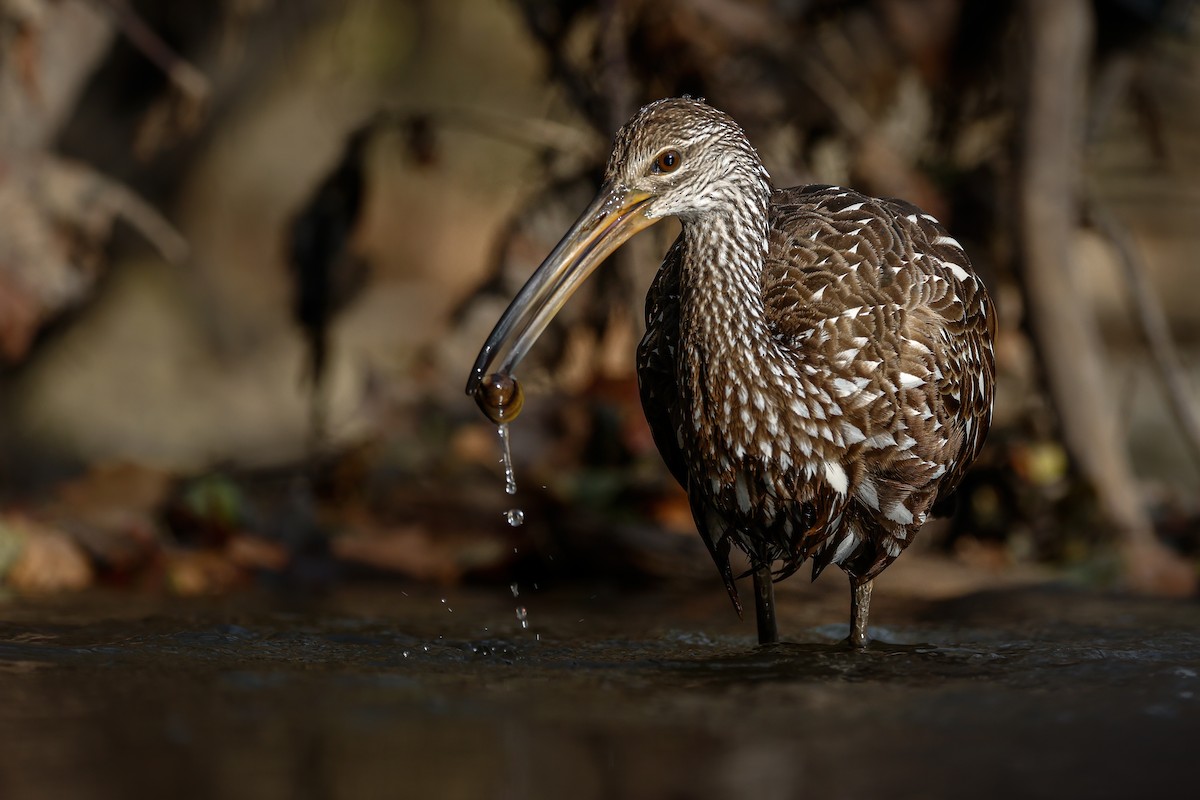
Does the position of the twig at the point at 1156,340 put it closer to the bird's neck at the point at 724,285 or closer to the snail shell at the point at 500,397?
the bird's neck at the point at 724,285

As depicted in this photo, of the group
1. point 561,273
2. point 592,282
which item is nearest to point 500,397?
point 561,273

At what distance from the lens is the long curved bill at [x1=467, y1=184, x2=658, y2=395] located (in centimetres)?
516

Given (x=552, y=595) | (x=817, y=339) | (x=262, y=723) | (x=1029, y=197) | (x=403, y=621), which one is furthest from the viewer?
(x=1029, y=197)

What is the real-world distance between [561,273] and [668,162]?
471 millimetres

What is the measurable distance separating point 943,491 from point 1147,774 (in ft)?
6.81

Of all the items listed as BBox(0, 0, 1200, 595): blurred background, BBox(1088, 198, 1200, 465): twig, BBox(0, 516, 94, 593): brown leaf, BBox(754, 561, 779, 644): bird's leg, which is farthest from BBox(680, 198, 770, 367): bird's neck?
BBox(1088, 198, 1200, 465): twig

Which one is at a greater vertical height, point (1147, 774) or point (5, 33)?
point (5, 33)

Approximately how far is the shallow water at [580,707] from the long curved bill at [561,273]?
0.94 m

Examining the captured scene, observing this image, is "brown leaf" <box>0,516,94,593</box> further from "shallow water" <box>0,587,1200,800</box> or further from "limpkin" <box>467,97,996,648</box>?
"limpkin" <box>467,97,996,648</box>

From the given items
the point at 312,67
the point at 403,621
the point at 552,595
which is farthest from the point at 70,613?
the point at 312,67

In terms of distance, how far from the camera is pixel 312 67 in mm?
11969

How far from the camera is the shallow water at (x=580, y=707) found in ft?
12.5

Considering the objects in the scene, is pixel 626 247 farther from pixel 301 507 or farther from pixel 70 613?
pixel 70 613

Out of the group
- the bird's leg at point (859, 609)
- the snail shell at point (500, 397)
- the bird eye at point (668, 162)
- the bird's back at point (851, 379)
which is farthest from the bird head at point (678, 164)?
the bird's leg at point (859, 609)
